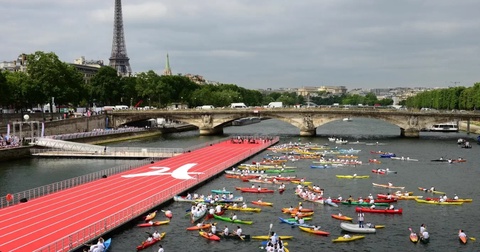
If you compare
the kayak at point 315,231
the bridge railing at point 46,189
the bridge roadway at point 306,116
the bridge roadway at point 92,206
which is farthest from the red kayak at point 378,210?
the bridge roadway at point 306,116

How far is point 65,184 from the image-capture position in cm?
5928

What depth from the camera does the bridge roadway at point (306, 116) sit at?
12838 centimetres

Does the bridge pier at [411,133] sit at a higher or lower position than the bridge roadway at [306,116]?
lower

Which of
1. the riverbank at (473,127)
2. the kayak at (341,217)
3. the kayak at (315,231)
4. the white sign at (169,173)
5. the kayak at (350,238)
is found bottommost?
the kayak at (350,238)

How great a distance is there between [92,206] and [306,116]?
Result: 9194 centimetres

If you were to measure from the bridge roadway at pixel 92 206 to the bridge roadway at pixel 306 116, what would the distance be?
6050cm

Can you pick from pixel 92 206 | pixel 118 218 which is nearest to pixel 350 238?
pixel 118 218

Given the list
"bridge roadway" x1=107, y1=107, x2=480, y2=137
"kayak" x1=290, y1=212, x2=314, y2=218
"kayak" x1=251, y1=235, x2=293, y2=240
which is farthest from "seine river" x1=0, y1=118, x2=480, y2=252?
"bridge roadway" x1=107, y1=107, x2=480, y2=137

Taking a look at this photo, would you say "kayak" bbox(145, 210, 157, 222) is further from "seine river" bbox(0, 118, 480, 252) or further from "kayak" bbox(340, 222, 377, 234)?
"kayak" bbox(340, 222, 377, 234)

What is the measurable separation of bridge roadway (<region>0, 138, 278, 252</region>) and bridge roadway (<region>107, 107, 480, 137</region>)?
60500mm

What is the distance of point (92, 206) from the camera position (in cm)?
4894

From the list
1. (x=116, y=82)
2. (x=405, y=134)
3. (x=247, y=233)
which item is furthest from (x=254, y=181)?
(x=116, y=82)

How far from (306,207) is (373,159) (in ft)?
133

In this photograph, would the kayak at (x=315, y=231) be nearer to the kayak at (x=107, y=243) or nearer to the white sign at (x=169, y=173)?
the kayak at (x=107, y=243)
